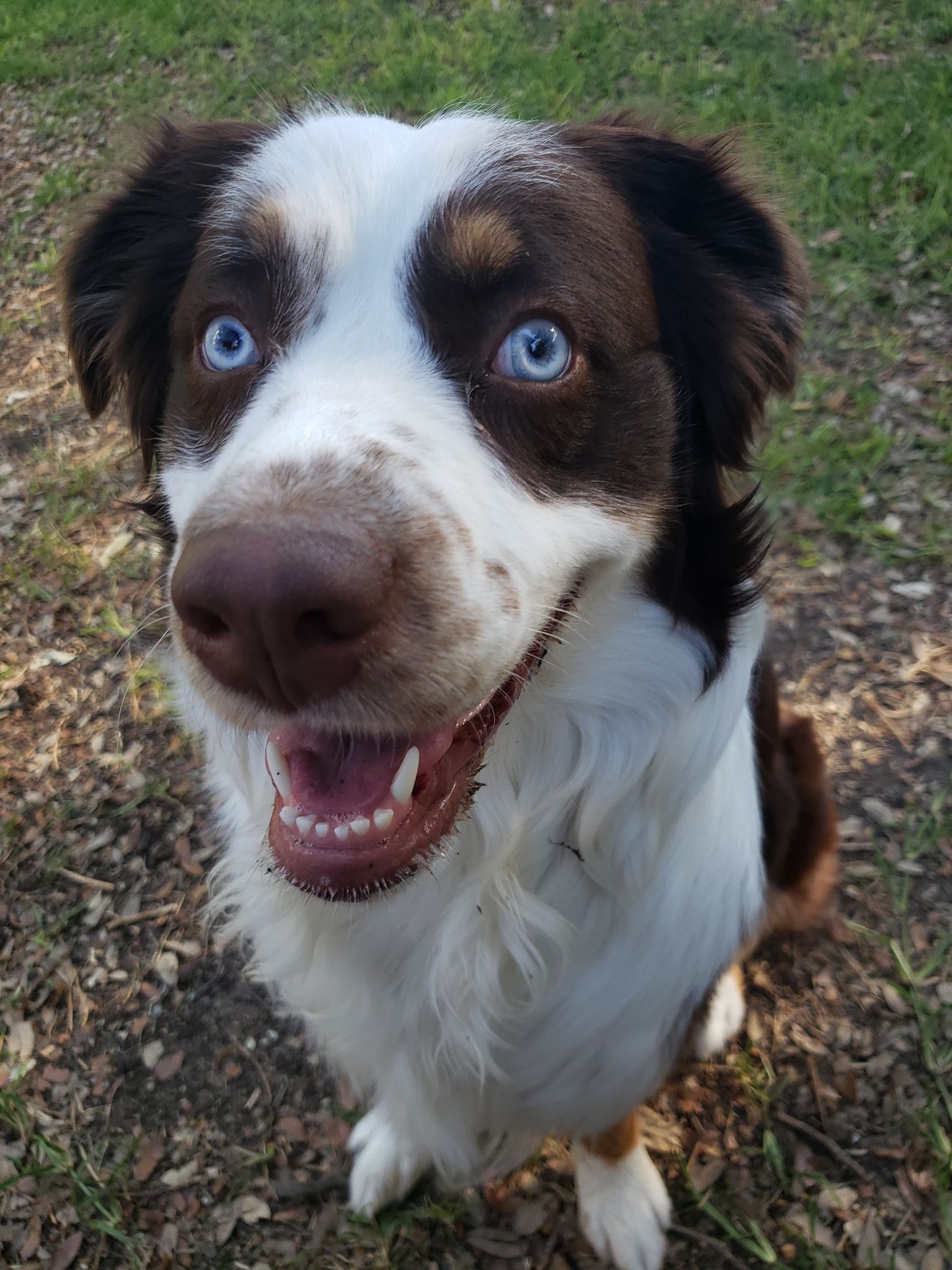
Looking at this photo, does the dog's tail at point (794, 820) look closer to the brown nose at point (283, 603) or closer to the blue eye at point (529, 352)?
the blue eye at point (529, 352)

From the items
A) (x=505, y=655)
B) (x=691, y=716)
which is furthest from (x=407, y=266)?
(x=691, y=716)

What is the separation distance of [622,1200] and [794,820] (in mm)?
1063

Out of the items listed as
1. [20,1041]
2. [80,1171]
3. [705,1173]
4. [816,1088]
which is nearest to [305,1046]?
[80,1171]

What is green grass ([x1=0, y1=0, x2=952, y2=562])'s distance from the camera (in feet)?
12.7

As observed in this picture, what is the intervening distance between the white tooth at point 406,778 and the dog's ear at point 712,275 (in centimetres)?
82

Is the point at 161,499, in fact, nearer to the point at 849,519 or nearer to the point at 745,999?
the point at 745,999

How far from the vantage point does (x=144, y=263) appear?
2.01 metres

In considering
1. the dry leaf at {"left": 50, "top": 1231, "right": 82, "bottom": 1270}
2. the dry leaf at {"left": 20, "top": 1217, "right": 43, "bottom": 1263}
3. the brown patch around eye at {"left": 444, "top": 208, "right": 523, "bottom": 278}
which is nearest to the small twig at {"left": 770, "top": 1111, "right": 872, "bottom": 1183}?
the dry leaf at {"left": 50, "top": 1231, "right": 82, "bottom": 1270}

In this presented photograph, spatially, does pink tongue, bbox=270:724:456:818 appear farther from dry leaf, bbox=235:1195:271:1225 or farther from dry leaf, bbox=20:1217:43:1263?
dry leaf, bbox=20:1217:43:1263

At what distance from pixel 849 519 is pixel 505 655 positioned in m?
2.70

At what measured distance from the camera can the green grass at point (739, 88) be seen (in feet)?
12.7

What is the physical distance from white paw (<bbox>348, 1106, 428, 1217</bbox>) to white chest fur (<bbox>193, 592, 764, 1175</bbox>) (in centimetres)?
30

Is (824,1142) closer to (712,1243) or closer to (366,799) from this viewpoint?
(712,1243)

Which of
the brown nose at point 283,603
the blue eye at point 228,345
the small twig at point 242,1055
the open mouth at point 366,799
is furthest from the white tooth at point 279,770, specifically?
the small twig at point 242,1055
